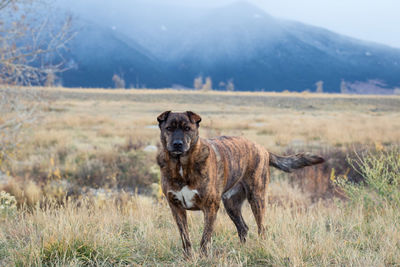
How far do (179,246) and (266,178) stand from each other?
121cm

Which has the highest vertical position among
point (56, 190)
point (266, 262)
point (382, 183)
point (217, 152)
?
point (217, 152)

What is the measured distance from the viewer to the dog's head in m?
3.17

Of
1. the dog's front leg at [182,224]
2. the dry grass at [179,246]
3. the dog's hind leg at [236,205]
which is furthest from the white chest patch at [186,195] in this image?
the dog's hind leg at [236,205]

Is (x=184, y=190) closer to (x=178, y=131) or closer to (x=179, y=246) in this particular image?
(x=178, y=131)

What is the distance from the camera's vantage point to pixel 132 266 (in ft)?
11.1

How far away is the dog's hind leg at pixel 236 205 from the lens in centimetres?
415

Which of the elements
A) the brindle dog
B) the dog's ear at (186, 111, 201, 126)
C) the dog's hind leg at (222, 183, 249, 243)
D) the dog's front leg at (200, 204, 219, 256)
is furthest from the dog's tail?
the dog's ear at (186, 111, 201, 126)

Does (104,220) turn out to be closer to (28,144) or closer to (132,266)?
(132,266)

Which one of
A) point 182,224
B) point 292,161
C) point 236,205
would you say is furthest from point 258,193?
point 182,224

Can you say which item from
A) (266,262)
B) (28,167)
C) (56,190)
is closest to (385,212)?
→ (266,262)

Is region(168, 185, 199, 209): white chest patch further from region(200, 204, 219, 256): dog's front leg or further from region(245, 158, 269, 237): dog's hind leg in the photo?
region(245, 158, 269, 237): dog's hind leg

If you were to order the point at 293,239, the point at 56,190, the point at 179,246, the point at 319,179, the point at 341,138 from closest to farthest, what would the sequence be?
the point at 293,239 → the point at 179,246 → the point at 56,190 → the point at 319,179 → the point at 341,138

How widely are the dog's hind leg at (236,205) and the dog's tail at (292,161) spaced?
2.05ft

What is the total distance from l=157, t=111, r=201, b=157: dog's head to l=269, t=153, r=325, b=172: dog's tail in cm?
148
